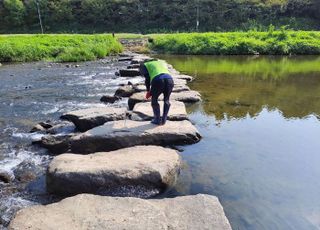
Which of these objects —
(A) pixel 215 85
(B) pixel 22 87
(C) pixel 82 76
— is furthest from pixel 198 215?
(C) pixel 82 76

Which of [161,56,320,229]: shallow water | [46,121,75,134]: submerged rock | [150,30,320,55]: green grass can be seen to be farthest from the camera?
[150,30,320,55]: green grass

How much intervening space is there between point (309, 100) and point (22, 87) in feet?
42.7

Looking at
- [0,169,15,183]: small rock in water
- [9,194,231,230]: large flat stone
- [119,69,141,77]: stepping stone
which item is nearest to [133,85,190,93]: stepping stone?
[119,69,141,77]: stepping stone

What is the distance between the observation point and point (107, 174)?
6.58m

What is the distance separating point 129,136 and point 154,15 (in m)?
56.5

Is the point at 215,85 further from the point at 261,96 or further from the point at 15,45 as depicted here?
the point at 15,45

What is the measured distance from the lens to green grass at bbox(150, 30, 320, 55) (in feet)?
115

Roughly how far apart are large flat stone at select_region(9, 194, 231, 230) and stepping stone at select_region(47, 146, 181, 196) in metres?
0.78

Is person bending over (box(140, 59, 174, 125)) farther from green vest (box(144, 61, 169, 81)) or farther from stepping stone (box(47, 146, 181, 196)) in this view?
stepping stone (box(47, 146, 181, 196))

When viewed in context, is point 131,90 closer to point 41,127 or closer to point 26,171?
point 41,127

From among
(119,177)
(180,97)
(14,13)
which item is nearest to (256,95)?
(180,97)

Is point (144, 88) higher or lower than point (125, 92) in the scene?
higher

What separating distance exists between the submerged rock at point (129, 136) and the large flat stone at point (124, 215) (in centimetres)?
282

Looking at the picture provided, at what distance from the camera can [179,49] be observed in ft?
119
